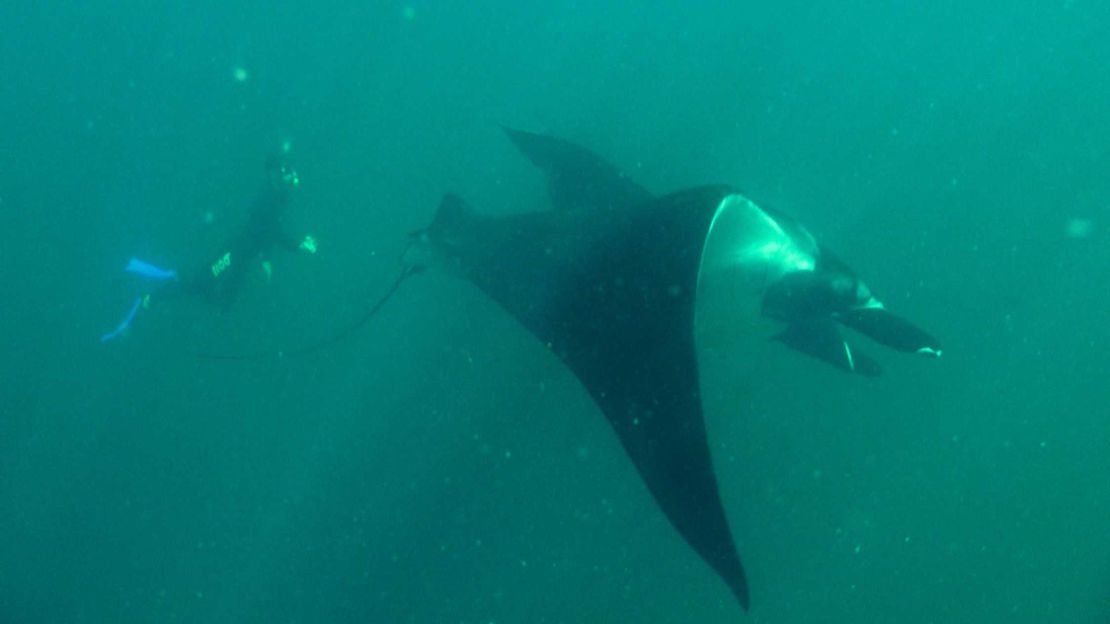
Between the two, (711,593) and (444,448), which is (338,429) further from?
(711,593)

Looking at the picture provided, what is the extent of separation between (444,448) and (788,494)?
544 cm

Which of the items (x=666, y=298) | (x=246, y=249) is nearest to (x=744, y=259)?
(x=666, y=298)

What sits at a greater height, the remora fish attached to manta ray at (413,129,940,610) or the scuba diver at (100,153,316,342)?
the remora fish attached to manta ray at (413,129,940,610)

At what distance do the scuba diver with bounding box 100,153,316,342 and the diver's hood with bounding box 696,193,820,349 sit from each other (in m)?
5.89

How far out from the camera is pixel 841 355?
5.36 m

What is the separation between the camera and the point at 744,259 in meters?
4.49

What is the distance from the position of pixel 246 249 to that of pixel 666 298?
24.6 ft

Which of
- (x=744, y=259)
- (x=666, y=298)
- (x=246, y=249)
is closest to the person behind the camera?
(x=666, y=298)

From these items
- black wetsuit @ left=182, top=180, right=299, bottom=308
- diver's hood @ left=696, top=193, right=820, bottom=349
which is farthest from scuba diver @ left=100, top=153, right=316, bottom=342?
diver's hood @ left=696, top=193, right=820, bottom=349

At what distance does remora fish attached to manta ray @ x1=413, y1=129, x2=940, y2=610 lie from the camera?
299cm

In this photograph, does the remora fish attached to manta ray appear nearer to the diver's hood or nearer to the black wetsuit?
the diver's hood

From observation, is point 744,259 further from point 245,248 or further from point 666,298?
point 245,248

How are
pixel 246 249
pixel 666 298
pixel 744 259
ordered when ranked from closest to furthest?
1. pixel 666 298
2. pixel 744 259
3. pixel 246 249

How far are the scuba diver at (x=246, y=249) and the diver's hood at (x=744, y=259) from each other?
5.89m
